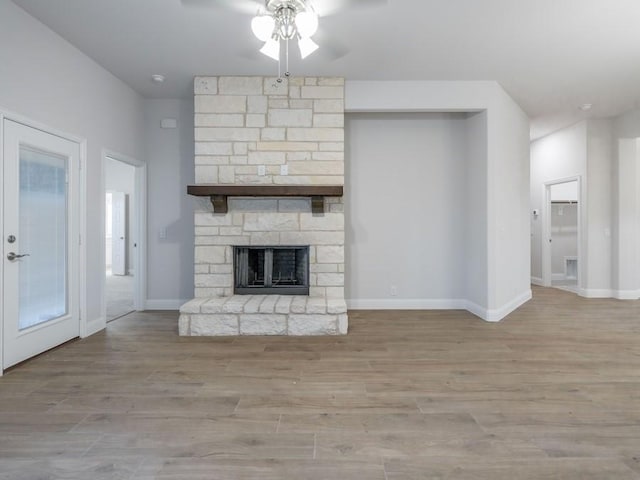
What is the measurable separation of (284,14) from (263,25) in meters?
0.18

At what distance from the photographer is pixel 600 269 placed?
5750 millimetres

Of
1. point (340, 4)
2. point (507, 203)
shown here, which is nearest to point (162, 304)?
point (340, 4)

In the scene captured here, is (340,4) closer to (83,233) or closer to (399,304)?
(83,233)

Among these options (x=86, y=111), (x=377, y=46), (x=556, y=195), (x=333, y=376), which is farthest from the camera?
(x=556, y=195)

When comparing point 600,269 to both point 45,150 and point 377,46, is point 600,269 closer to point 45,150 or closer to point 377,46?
point 377,46

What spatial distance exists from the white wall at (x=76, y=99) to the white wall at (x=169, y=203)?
20 cm

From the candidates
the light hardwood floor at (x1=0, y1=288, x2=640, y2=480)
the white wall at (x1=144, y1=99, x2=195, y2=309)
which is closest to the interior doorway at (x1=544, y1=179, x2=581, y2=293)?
the light hardwood floor at (x1=0, y1=288, x2=640, y2=480)

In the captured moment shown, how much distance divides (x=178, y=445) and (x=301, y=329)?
196 cm

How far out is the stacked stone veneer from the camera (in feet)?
13.4

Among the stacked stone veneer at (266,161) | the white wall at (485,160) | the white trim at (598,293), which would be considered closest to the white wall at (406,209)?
the white wall at (485,160)

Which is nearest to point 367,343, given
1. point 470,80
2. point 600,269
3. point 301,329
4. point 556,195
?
point 301,329

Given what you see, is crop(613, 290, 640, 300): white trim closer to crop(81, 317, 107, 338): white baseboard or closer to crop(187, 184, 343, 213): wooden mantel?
crop(187, 184, 343, 213): wooden mantel

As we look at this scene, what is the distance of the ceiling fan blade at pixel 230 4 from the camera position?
274cm

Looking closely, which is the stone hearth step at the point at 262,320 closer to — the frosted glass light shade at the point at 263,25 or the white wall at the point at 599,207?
the frosted glass light shade at the point at 263,25
